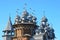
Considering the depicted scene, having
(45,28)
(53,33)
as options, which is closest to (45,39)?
(45,28)

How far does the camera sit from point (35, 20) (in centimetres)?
6234

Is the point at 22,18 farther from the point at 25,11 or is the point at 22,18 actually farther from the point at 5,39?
the point at 5,39

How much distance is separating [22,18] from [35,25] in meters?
3.80

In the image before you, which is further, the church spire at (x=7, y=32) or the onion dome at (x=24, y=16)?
the church spire at (x=7, y=32)

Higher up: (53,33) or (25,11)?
(25,11)

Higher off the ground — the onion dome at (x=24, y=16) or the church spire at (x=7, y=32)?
the onion dome at (x=24, y=16)

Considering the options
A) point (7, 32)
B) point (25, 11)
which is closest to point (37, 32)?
point (25, 11)

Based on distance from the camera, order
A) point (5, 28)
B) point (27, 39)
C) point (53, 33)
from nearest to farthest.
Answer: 1. point (27, 39)
2. point (5, 28)
3. point (53, 33)

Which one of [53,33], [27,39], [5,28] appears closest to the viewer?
[27,39]

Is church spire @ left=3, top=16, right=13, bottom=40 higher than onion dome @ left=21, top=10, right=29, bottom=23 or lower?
lower

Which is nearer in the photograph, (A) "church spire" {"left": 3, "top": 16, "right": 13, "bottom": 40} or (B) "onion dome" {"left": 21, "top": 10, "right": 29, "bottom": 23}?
(B) "onion dome" {"left": 21, "top": 10, "right": 29, "bottom": 23}

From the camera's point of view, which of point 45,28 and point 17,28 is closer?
point 17,28

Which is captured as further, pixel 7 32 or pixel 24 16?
pixel 7 32

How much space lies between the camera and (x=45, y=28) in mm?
70000
